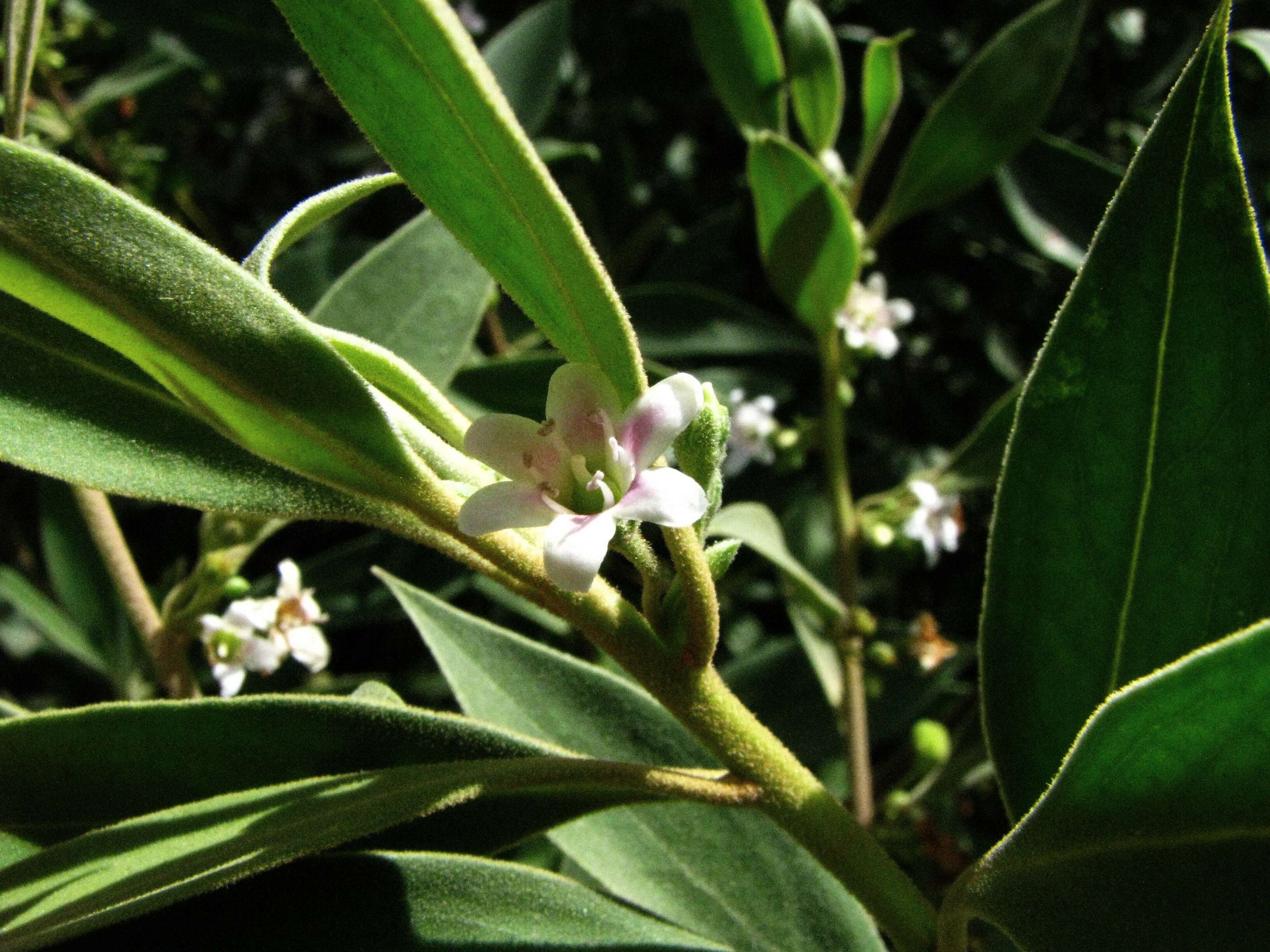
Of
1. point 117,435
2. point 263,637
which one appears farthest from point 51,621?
point 117,435

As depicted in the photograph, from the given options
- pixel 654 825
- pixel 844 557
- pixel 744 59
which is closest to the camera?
pixel 654 825

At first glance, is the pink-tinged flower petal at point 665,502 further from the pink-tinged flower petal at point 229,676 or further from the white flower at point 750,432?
the white flower at point 750,432

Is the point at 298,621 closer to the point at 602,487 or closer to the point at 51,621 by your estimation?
the point at 602,487

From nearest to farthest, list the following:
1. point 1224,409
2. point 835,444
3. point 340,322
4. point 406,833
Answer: point 1224,409 → point 406,833 → point 340,322 → point 835,444

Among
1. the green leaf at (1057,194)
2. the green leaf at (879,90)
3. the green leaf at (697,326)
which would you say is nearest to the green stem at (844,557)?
the green leaf at (697,326)

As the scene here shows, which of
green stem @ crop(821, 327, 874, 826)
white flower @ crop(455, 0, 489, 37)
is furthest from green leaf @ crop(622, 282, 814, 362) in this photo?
white flower @ crop(455, 0, 489, 37)

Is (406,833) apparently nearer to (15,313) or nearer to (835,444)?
(15,313)

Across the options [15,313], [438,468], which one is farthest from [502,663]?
[15,313]

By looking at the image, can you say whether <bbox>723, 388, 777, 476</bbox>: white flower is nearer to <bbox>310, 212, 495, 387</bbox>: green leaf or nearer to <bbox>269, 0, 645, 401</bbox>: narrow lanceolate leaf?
<bbox>310, 212, 495, 387</bbox>: green leaf
